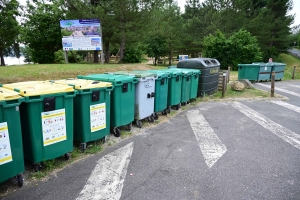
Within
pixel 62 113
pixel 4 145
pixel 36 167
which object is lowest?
pixel 36 167

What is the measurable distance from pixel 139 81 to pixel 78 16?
46.3ft

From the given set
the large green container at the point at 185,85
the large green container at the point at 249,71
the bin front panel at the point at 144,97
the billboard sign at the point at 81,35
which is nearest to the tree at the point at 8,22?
the billboard sign at the point at 81,35

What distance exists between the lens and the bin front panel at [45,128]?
2.94m

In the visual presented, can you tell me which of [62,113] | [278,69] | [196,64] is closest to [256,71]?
[278,69]

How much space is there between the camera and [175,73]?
6.11 m

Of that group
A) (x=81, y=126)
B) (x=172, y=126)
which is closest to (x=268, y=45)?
(x=172, y=126)

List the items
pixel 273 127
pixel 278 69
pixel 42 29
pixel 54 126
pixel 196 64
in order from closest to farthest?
1. pixel 54 126
2. pixel 273 127
3. pixel 196 64
4. pixel 278 69
5. pixel 42 29

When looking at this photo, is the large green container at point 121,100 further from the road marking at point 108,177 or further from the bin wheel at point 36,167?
the bin wheel at point 36,167

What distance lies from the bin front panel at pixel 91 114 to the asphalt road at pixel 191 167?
15.5 inches

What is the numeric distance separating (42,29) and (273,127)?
21.0 meters

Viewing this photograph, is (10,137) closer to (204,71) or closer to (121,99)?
(121,99)

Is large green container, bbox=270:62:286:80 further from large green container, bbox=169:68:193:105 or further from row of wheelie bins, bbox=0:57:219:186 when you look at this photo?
row of wheelie bins, bbox=0:57:219:186

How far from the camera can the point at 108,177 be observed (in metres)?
3.07

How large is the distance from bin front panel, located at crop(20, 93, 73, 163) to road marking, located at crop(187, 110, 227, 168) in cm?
237
